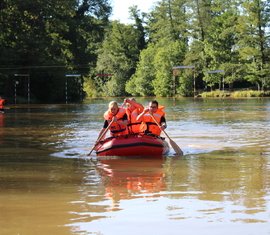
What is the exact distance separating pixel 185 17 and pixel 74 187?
84297 millimetres

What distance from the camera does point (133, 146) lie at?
13602mm

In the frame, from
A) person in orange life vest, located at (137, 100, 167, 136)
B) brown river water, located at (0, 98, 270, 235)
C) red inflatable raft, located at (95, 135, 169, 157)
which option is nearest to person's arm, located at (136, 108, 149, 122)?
person in orange life vest, located at (137, 100, 167, 136)

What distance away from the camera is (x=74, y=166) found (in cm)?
1235

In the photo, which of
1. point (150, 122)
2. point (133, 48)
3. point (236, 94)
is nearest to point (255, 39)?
point (236, 94)

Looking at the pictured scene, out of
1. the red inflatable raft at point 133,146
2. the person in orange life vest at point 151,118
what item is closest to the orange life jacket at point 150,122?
the person in orange life vest at point 151,118

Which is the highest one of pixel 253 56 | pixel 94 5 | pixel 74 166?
pixel 94 5

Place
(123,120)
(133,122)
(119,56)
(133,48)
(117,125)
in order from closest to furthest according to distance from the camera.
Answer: (123,120) → (117,125) → (133,122) → (119,56) → (133,48)

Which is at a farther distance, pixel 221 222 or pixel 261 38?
pixel 261 38

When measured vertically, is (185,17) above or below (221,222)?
above

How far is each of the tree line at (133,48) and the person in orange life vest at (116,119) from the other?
37.9m

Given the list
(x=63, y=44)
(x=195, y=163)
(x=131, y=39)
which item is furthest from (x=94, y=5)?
(x=195, y=163)

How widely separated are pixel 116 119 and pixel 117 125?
322 mm

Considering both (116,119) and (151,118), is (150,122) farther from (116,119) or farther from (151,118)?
(116,119)

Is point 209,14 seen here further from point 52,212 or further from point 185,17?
point 52,212
